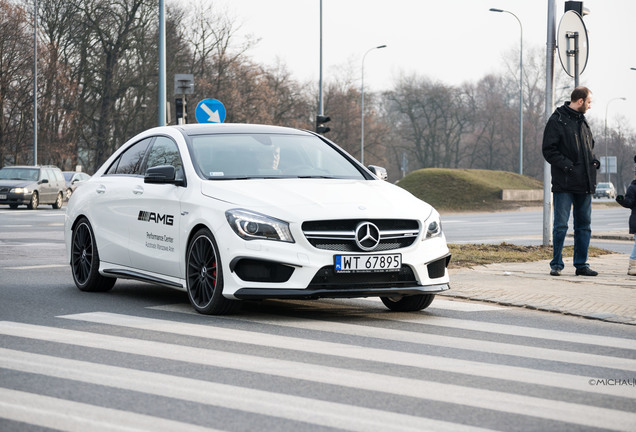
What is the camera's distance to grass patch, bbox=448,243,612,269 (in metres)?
13.7

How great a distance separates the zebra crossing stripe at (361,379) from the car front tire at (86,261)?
2.69 meters

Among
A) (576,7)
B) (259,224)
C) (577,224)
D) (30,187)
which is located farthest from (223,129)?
(30,187)

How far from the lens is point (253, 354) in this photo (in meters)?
6.64

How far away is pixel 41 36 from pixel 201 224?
1897 inches

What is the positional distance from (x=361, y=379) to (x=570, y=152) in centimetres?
672

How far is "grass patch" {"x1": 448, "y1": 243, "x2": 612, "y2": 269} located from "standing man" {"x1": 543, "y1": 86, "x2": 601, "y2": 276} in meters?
1.56

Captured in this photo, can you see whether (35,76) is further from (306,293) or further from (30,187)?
(306,293)

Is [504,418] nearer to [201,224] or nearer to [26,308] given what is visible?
[201,224]

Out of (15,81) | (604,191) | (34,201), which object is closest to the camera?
(34,201)

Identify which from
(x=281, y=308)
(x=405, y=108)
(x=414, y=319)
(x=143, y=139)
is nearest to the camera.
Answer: (x=414, y=319)

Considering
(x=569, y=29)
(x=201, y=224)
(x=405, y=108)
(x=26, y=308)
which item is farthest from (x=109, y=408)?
(x=405, y=108)

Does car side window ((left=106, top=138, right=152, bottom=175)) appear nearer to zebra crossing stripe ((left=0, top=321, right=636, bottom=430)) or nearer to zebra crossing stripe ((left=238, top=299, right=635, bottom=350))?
zebra crossing stripe ((left=238, top=299, right=635, bottom=350))

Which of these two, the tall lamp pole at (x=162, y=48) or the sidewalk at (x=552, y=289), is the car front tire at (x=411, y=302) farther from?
the tall lamp pole at (x=162, y=48)

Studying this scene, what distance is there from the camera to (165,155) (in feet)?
31.9
